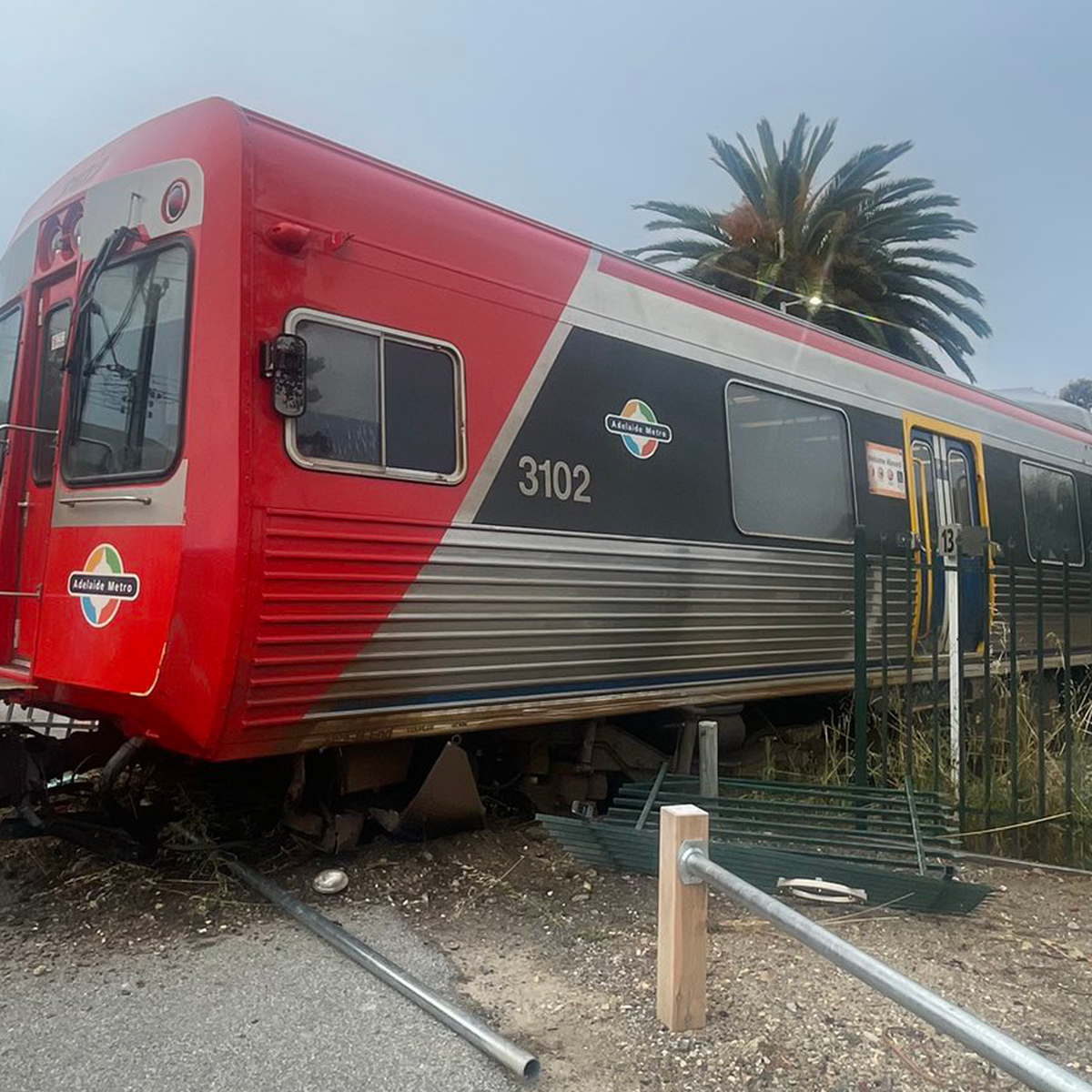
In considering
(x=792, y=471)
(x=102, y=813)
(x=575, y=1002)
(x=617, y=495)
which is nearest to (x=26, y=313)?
(x=102, y=813)

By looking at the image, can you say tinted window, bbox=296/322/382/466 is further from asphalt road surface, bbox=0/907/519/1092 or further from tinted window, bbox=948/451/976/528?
tinted window, bbox=948/451/976/528

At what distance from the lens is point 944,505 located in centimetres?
790

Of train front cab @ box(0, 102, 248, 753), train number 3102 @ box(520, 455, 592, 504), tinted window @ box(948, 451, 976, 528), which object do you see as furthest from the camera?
tinted window @ box(948, 451, 976, 528)

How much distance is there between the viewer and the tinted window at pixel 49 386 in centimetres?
455

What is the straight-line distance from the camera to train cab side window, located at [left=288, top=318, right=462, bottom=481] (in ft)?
12.9

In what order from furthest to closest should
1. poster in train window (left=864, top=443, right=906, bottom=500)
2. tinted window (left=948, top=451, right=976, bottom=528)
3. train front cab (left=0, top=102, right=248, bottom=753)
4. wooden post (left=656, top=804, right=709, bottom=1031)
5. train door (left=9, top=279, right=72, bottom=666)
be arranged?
tinted window (left=948, top=451, right=976, bottom=528), poster in train window (left=864, top=443, right=906, bottom=500), train door (left=9, top=279, right=72, bottom=666), train front cab (left=0, top=102, right=248, bottom=753), wooden post (left=656, top=804, right=709, bottom=1031)

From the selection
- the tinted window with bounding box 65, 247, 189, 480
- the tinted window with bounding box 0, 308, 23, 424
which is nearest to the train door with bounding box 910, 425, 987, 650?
the tinted window with bounding box 65, 247, 189, 480

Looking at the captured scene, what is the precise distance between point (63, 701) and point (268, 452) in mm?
1517

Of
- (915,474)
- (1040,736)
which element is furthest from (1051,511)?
(1040,736)

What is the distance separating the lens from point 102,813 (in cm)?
446

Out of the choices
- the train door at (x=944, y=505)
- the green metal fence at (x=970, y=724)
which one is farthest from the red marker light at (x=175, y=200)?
the train door at (x=944, y=505)

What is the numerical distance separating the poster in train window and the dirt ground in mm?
3040

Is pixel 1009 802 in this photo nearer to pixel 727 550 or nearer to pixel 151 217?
pixel 727 550

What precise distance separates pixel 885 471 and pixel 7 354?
555 centimetres
